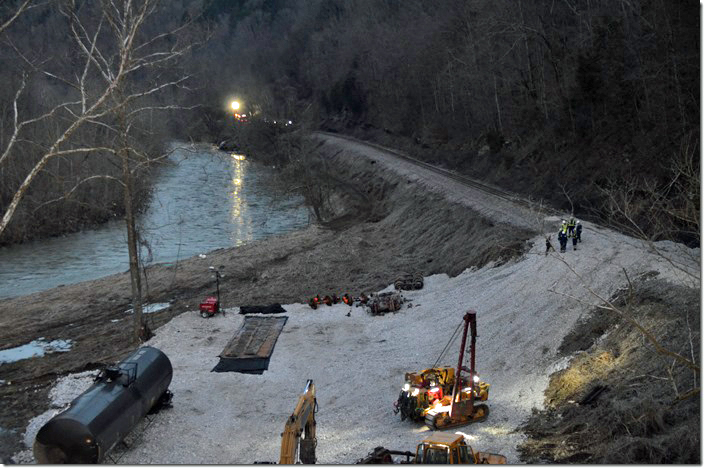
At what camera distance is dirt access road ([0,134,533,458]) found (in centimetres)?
2480

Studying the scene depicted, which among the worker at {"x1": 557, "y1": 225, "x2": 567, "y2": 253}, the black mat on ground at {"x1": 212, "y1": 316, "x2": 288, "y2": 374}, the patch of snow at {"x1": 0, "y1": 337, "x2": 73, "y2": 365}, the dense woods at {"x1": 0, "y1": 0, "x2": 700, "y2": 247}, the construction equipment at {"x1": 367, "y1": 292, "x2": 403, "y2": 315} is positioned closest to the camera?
the black mat on ground at {"x1": 212, "y1": 316, "x2": 288, "y2": 374}

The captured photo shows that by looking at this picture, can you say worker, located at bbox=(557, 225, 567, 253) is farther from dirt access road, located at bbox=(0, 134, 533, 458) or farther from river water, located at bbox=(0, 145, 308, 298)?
river water, located at bbox=(0, 145, 308, 298)

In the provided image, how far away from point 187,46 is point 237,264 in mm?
23969

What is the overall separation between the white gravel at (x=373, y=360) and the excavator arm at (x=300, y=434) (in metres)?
1.09

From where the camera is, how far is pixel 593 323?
21.7 metres

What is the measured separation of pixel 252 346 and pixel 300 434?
10950 millimetres

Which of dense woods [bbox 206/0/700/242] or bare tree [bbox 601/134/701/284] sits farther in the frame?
dense woods [bbox 206/0/700/242]

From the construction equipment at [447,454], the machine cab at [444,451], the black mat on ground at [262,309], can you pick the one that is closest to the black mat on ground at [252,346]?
the black mat on ground at [262,309]

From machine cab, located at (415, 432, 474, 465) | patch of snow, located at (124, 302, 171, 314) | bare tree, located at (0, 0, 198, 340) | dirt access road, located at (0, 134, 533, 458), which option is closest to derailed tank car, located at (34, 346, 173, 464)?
dirt access road, located at (0, 134, 533, 458)

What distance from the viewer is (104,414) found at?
15289 mm

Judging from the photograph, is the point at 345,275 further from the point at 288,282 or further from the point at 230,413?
the point at 230,413

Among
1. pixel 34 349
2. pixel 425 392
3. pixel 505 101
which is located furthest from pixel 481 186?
pixel 425 392

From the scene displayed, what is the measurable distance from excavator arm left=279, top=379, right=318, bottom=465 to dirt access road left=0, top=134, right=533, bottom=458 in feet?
24.6

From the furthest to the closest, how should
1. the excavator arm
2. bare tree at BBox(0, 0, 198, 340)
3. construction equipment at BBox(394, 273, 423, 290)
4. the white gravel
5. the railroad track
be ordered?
the railroad track, construction equipment at BBox(394, 273, 423, 290), the white gravel, the excavator arm, bare tree at BBox(0, 0, 198, 340)
